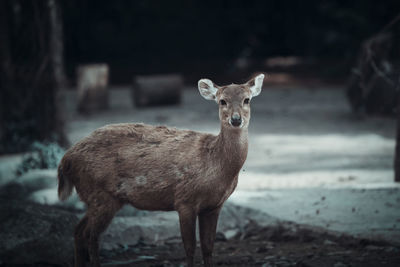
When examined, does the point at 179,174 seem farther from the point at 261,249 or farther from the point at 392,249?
the point at 392,249

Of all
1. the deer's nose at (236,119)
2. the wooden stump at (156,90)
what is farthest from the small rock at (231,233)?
the wooden stump at (156,90)

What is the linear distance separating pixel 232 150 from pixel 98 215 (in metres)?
1.09

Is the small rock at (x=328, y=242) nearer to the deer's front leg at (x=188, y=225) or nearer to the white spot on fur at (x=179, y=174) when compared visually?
the deer's front leg at (x=188, y=225)

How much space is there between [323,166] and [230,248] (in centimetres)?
331

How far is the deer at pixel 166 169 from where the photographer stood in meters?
3.72

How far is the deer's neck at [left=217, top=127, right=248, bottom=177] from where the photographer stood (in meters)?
3.72

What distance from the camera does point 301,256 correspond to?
450 cm

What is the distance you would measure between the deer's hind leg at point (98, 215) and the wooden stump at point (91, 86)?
32.7ft

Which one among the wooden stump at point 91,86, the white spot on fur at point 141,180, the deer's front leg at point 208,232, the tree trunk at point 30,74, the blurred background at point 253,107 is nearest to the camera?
the white spot on fur at point 141,180

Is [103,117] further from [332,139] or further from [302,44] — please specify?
[302,44]

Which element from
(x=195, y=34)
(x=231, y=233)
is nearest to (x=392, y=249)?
(x=231, y=233)

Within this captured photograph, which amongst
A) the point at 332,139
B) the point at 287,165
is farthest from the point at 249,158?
the point at 332,139

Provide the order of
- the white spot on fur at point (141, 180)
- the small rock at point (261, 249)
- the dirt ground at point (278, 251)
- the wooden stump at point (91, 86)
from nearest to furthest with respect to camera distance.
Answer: the white spot on fur at point (141, 180) < the dirt ground at point (278, 251) < the small rock at point (261, 249) < the wooden stump at point (91, 86)

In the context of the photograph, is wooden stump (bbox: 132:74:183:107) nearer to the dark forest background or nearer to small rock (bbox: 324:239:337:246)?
the dark forest background
